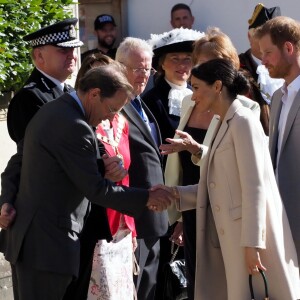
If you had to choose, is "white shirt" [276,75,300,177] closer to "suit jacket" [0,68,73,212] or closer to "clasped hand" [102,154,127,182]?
"clasped hand" [102,154,127,182]

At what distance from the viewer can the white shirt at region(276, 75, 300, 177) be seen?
5352mm

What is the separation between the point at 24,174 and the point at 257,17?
356cm

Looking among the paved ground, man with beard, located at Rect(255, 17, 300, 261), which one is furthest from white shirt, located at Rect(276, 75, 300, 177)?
the paved ground

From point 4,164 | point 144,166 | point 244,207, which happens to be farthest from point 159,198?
point 4,164

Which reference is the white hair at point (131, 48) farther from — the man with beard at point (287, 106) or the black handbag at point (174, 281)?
the black handbag at point (174, 281)

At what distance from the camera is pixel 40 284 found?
457cm

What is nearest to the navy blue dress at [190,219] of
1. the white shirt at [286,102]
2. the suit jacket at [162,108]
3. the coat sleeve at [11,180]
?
the suit jacket at [162,108]

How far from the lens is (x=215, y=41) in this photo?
6188mm

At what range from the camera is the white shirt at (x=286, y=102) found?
5352 millimetres

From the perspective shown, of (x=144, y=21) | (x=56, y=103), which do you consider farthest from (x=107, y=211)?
(x=144, y=21)

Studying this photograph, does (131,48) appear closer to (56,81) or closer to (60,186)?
(56,81)

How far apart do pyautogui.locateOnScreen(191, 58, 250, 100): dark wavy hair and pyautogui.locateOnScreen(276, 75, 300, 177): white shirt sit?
0.53m

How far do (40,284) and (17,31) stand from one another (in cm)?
263

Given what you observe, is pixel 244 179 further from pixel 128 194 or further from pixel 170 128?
pixel 170 128
